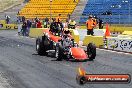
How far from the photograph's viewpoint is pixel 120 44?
974 inches

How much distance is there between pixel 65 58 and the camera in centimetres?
1891

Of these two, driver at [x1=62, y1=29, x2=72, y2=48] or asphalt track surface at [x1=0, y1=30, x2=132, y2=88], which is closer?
asphalt track surface at [x1=0, y1=30, x2=132, y2=88]

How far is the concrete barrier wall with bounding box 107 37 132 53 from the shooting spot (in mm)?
23808

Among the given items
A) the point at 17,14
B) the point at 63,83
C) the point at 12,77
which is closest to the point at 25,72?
the point at 12,77

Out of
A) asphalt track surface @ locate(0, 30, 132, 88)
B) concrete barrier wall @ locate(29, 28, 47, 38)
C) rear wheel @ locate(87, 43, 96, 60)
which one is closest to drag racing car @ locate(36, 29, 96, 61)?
rear wheel @ locate(87, 43, 96, 60)

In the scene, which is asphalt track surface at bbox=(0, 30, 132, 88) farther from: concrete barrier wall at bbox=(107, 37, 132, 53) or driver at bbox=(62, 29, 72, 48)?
concrete barrier wall at bbox=(107, 37, 132, 53)

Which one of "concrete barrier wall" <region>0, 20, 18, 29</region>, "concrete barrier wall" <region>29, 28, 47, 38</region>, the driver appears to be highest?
the driver

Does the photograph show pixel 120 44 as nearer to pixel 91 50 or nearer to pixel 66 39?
pixel 91 50

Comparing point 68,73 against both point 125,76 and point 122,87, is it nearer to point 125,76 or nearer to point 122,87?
point 122,87

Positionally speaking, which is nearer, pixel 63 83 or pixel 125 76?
pixel 125 76

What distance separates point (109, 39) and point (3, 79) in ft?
45.5

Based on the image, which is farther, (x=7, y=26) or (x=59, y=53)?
(x=7, y=26)

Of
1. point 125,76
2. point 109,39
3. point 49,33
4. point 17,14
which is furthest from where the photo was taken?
point 17,14

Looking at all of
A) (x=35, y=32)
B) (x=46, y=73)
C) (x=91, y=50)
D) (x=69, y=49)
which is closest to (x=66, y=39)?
(x=69, y=49)
